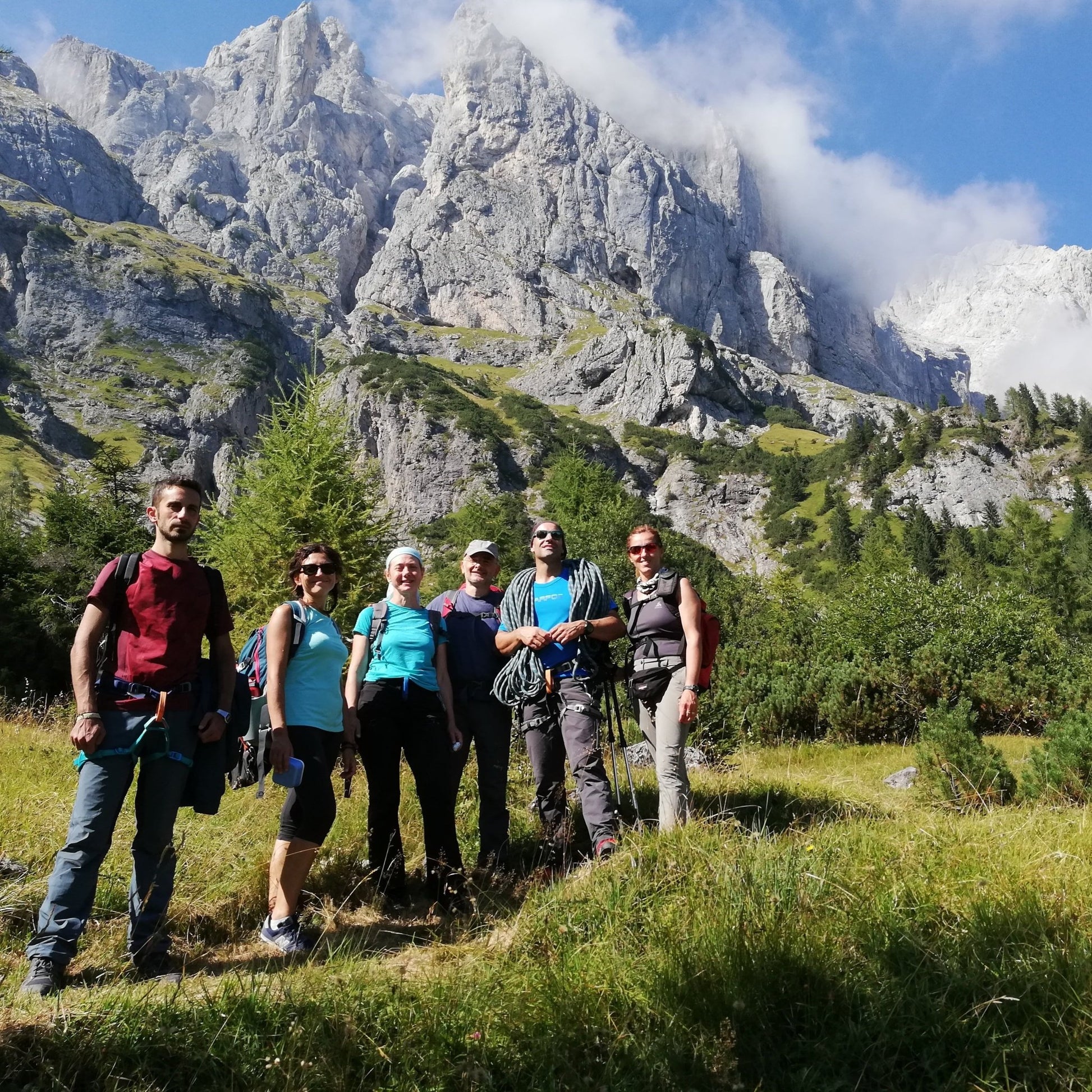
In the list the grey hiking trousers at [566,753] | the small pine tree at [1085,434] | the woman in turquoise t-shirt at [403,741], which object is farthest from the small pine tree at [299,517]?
the small pine tree at [1085,434]

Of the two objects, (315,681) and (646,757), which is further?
(646,757)

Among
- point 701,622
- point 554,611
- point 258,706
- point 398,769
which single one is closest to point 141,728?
point 258,706

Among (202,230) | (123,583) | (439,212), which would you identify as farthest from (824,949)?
(202,230)

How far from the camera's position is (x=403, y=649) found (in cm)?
421

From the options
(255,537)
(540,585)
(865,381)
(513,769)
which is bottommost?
(513,769)

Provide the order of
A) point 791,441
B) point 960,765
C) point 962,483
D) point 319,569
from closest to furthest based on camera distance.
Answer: point 319,569 < point 960,765 < point 962,483 < point 791,441

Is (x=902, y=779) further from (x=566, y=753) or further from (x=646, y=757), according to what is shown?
(x=566, y=753)

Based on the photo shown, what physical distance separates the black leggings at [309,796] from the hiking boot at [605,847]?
1453mm

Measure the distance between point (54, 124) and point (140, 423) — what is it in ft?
282

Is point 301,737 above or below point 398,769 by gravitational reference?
above

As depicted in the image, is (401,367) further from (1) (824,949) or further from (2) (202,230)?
(1) (824,949)

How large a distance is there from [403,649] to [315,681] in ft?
2.12

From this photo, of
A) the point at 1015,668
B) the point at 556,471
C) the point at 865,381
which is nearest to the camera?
the point at 1015,668

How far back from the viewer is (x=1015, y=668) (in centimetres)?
1166
